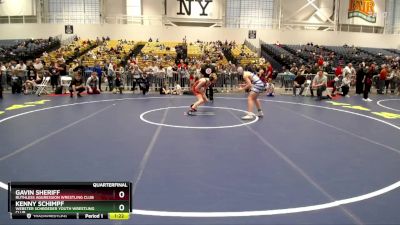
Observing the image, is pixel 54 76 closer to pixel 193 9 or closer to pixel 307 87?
pixel 307 87

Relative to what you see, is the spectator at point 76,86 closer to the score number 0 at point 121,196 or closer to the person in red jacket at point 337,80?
the person in red jacket at point 337,80

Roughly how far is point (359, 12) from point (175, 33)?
19074mm

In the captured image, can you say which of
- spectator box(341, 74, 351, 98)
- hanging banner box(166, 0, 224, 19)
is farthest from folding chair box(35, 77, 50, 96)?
hanging banner box(166, 0, 224, 19)

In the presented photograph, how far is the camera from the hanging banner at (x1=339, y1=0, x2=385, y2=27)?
37.6 metres

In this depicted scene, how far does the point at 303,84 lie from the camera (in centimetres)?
1855

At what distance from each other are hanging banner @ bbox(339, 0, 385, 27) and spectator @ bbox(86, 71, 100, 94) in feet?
96.3

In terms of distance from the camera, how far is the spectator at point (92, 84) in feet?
57.8

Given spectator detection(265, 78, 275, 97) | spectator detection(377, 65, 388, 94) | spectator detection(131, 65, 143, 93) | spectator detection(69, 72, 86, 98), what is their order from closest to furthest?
spectator detection(69, 72, 86, 98), spectator detection(265, 78, 275, 97), spectator detection(131, 65, 143, 93), spectator detection(377, 65, 388, 94)

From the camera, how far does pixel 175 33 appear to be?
1382 inches

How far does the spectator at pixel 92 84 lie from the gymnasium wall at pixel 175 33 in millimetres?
17186
